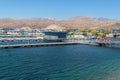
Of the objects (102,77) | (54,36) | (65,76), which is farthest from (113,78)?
(54,36)

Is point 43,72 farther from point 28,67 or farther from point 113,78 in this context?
point 113,78

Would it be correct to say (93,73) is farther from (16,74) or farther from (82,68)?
(16,74)

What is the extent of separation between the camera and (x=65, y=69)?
4919 cm

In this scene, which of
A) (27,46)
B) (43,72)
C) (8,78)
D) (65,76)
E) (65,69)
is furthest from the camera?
(27,46)

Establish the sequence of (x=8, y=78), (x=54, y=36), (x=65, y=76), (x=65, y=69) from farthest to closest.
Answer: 1. (x=54, y=36)
2. (x=65, y=69)
3. (x=65, y=76)
4. (x=8, y=78)

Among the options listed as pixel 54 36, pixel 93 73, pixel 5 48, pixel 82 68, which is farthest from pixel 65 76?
pixel 54 36

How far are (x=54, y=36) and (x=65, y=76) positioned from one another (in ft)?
350

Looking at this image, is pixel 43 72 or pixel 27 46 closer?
pixel 43 72

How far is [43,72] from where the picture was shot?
45312mm

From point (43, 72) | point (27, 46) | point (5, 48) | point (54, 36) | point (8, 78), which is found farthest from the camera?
point (54, 36)

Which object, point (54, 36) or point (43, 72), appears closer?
point (43, 72)

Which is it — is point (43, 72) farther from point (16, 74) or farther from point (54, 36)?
point (54, 36)

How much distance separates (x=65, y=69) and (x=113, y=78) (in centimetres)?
1095

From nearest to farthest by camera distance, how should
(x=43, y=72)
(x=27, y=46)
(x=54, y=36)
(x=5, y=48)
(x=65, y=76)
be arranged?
(x=65, y=76), (x=43, y=72), (x=5, y=48), (x=27, y=46), (x=54, y=36)
